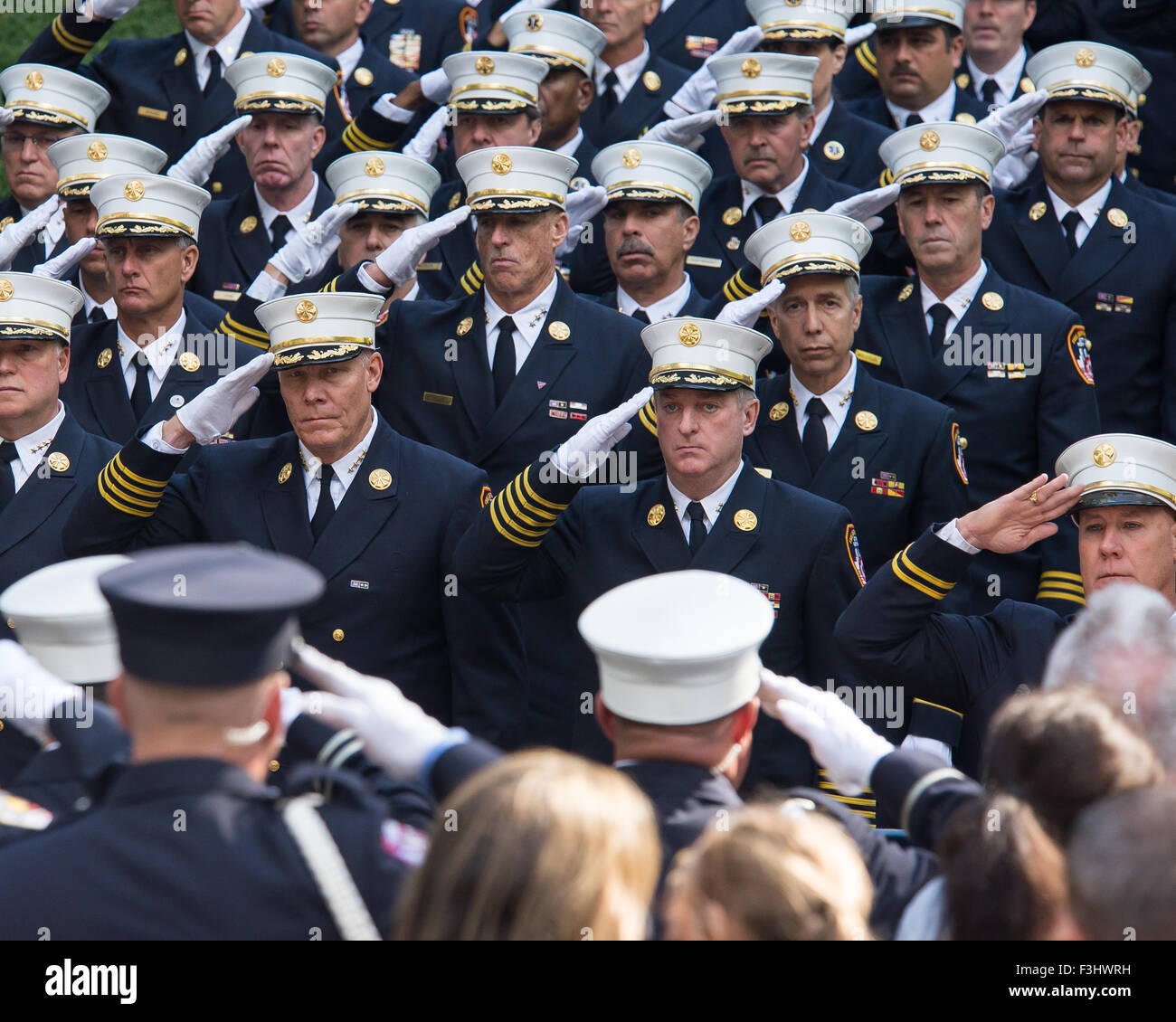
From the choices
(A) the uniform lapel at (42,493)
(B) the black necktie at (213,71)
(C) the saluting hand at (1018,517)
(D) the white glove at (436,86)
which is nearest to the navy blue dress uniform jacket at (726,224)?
(D) the white glove at (436,86)

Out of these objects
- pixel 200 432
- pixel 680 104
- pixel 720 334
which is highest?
pixel 680 104

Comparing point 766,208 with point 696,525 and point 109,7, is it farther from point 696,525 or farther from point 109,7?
point 109,7

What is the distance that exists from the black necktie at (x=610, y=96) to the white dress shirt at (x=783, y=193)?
1.24 metres

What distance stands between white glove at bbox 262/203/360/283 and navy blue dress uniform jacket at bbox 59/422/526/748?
4.71ft

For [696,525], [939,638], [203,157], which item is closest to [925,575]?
[939,638]

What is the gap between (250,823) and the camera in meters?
2.57

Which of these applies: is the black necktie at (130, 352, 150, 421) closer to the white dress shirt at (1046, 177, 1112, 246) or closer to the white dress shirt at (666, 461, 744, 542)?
the white dress shirt at (666, 461, 744, 542)

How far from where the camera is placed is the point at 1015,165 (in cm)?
755

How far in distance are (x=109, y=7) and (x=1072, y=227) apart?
4.85 metres

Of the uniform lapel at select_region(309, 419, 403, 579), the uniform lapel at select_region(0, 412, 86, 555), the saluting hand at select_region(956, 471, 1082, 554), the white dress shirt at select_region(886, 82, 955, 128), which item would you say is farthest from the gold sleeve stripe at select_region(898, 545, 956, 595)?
the white dress shirt at select_region(886, 82, 955, 128)

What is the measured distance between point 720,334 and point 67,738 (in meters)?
2.78

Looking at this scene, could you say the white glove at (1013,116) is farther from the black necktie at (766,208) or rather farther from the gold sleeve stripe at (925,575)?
the gold sleeve stripe at (925,575)
